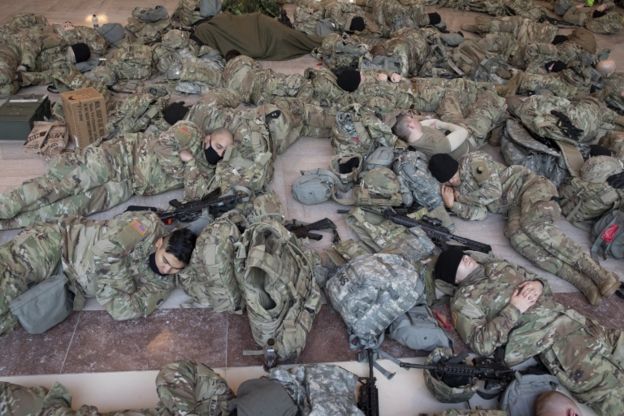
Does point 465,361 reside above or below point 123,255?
below

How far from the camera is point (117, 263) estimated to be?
408 centimetres

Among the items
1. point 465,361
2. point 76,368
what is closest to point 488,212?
point 465,361

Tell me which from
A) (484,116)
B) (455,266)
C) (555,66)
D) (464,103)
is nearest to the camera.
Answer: (455,266)

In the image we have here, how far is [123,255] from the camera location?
4098 millimetres

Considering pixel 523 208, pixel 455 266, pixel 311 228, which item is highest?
pixel 455 266

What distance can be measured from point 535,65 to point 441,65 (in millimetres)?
1421

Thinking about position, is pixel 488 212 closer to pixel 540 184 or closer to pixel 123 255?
pixel 540 184

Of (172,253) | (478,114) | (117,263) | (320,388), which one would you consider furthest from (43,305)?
(478,114)

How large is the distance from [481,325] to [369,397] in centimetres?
111

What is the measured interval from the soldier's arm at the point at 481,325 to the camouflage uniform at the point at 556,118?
2.70 metres

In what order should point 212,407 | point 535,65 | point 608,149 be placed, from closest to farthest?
point 212,407
point 608,149
point 535,65

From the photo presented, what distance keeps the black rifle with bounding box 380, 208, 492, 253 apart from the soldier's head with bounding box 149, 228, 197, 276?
1973 mm

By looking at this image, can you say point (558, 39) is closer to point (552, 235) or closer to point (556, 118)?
point (556, 118)

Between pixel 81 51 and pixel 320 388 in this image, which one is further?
pixel 81 51
